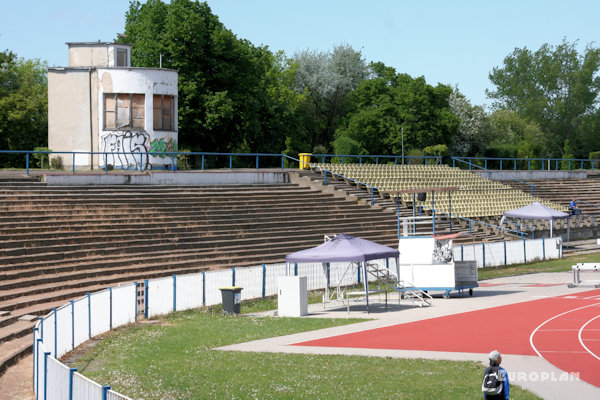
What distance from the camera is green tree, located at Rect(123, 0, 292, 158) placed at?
60812mm

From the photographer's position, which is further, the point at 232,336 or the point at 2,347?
the point at 232,336

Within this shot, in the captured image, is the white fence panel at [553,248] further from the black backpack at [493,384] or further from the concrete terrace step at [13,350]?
the black backpack at [493,384]

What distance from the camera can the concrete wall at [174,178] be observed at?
39.3 meters

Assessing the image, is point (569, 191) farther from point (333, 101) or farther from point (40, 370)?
point (40, 370)

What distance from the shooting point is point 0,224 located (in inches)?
1235

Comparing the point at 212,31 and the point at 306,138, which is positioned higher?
the point at 212,31

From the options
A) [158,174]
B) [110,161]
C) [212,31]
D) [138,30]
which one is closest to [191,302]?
[158,174]

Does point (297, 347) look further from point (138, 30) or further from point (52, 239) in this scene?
point (138, 30)

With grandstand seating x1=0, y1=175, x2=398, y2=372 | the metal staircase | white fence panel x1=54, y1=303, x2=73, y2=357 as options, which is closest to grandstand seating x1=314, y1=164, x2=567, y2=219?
grandstand seating x1=0, y1=175, x2=398, y2=372

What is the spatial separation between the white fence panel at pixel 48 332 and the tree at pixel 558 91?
105154 mm

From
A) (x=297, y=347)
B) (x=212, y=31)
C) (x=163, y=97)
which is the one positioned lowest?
(x=297, y=347)

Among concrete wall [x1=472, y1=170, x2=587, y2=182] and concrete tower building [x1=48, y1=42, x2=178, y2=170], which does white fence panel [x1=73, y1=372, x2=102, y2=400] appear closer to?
concrete tower building [x1=48, y1=42, x2=178, y2=170]

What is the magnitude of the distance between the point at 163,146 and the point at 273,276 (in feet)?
56.5

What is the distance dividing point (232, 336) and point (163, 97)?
26.4 meters
